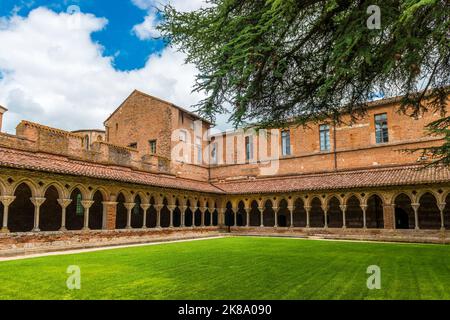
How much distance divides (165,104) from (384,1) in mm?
21628

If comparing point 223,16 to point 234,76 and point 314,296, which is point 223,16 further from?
point 314,296

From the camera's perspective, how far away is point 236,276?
706 cm

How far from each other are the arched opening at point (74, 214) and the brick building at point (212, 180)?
0.05 meters

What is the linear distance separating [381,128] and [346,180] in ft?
15.0

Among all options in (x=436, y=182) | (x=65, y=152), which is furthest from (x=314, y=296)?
(x=65, y=152)

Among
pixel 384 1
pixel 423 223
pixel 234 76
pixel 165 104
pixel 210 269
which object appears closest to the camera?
pixel 384 1

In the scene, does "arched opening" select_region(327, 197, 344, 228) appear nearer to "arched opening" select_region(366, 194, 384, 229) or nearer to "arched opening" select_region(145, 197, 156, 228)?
"arched opening" select_region(366, 194, 384, 229)

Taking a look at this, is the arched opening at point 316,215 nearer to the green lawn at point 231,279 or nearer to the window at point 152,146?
the window at point 152,146

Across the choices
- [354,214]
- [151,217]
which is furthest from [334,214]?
[151,217]

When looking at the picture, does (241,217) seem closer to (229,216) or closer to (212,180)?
(229,216)

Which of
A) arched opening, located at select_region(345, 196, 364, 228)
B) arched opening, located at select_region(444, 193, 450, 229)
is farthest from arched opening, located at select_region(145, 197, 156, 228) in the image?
arched opening, located at select_region(444, 193, 450, 229)

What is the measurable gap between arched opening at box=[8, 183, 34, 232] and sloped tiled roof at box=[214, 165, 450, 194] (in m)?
13.0

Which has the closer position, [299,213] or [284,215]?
[299,213]

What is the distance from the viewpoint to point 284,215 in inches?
1013
